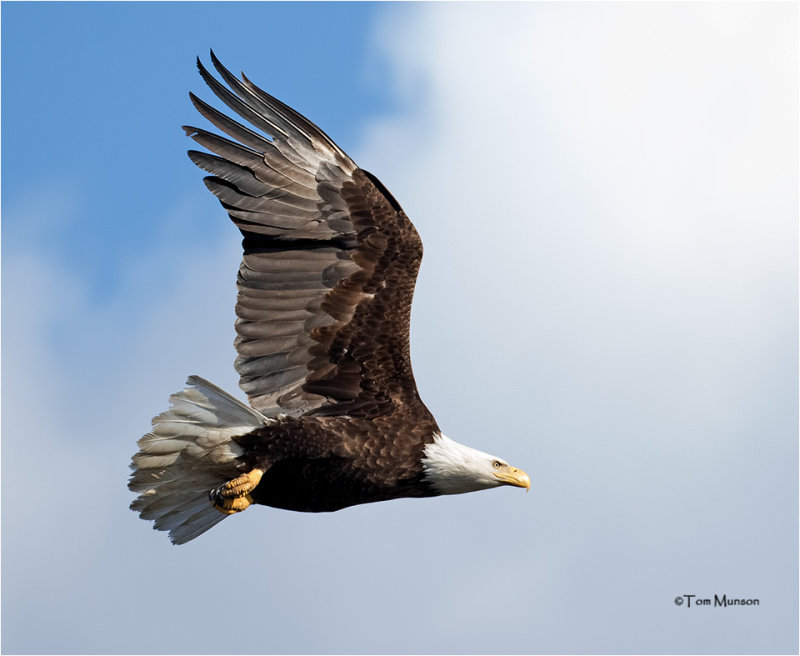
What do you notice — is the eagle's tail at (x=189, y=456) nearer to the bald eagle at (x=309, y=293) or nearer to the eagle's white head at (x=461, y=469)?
the bald eagle at (x=309, y=293)

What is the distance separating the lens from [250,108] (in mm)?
9047

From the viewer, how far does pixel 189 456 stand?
883 cm

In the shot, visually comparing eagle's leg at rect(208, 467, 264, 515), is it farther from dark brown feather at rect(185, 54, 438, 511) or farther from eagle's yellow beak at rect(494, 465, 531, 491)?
eagle's yellow beak at rect(494, 465, 531, 491)

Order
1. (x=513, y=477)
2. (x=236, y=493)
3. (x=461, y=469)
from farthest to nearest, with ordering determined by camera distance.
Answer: (x=513, y=477), (x=461, y=469), (x=236, y=493)


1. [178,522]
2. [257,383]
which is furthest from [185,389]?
[178,522]

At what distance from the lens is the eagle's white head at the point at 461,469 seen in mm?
8789

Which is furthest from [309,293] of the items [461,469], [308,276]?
[461,469]

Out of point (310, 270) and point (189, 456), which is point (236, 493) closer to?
point (189, 456)

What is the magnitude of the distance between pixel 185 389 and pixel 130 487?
87 centimetres

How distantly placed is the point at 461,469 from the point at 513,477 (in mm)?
382

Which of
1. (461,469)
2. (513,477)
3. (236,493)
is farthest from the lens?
(513,477)

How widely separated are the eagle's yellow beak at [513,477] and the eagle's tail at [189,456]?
1.61m

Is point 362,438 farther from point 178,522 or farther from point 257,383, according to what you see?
point 178,522

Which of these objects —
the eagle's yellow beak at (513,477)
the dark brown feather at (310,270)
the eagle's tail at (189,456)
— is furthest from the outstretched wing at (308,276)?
the eagle's yellow beak at (513,477)
